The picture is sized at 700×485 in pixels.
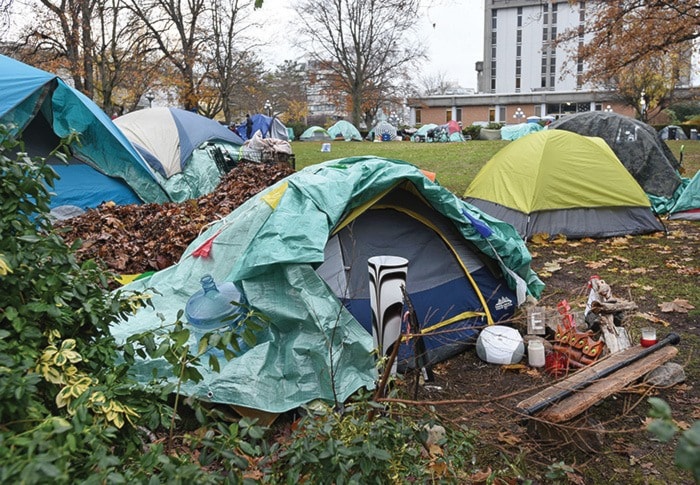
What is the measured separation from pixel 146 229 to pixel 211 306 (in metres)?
3.89

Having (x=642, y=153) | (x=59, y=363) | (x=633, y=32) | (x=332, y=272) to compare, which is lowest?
(x=332, y=272)

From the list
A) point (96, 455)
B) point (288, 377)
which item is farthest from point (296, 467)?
point (288, 377)

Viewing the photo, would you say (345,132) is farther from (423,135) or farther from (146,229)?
(146,229)

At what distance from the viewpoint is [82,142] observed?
31.8 feet

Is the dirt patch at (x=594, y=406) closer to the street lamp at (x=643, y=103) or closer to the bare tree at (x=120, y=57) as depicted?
the bare tree at (x=120, y=57)

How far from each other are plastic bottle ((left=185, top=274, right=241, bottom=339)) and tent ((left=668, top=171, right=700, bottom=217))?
27.6 ft

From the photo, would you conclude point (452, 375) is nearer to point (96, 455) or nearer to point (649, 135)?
point (96, 455)

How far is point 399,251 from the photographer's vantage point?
476cm

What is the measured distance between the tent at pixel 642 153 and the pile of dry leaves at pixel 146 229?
20.1ft

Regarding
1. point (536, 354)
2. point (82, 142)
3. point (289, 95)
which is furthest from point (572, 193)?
point (289, 95)

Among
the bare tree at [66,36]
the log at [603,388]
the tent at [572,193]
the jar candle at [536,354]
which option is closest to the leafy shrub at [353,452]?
the log at [603,388]

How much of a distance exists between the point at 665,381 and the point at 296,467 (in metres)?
3.33

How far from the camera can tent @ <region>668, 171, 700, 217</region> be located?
985 cm

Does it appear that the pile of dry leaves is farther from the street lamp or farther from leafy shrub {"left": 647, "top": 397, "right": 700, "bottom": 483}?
the street lamp
